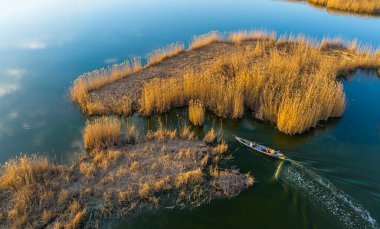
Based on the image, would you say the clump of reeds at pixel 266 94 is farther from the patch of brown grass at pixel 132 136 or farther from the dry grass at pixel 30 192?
the dry grass at pixel 30 192

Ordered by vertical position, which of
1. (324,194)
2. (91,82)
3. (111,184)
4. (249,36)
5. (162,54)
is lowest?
(111,184)

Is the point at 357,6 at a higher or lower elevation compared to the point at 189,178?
higher

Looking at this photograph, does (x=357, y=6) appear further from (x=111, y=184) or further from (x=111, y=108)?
(x=111, y=184)

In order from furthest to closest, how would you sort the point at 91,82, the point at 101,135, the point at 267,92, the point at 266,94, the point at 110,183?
the point at 91,82 < the point at 267,92 < the point at 266,94 < the point at 101,135 < the point at 110,183

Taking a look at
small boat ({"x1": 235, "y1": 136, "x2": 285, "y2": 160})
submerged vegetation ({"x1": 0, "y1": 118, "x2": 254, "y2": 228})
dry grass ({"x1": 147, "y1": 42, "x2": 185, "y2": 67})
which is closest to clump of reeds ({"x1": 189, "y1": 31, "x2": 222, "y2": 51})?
dry grass ({"x1": 147, "y1": 42, "x2": 185, "y2": 67})

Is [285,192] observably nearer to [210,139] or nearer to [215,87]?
[210,139]

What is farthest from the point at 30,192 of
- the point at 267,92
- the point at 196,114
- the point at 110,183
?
the point at 267,92
